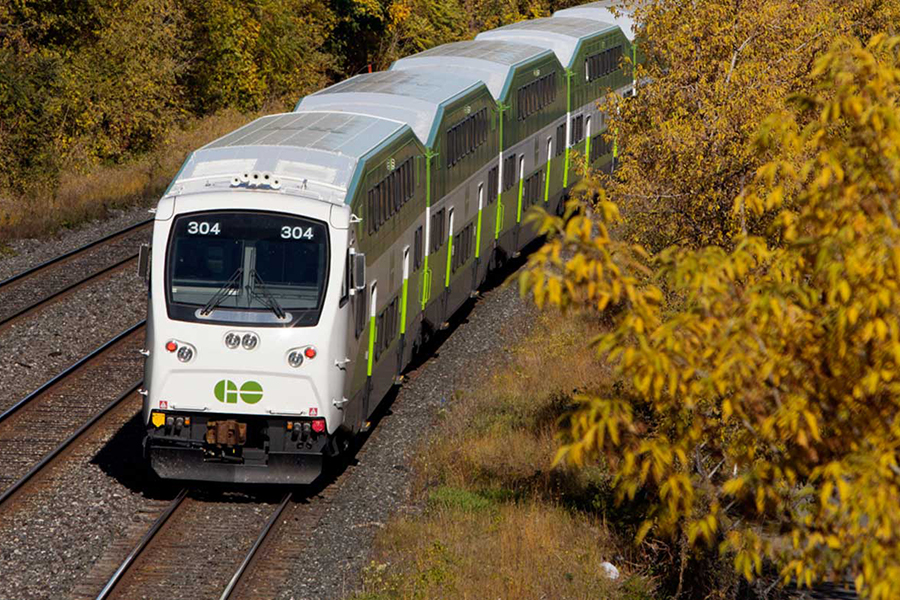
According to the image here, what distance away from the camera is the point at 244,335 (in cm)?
1280

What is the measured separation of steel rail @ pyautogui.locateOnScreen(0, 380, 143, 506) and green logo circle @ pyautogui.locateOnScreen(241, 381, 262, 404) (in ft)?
9.33

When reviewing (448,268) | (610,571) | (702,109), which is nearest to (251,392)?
(610,571)

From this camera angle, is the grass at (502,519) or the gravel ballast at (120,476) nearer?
the grass at (502,519)

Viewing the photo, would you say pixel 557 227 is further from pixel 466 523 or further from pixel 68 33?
pixel 68 33

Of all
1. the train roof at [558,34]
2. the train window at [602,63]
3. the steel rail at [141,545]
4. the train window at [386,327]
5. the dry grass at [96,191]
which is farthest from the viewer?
the train window at [602,63]

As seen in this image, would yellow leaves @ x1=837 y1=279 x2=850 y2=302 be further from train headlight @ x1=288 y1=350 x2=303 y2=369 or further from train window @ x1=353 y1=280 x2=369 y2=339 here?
train window @ x1=353 y1=280 x2=369 y2=339

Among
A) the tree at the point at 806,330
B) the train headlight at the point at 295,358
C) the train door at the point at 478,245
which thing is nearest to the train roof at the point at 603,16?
the train door at the point at 478,245

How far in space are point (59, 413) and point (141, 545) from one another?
15.2 feet

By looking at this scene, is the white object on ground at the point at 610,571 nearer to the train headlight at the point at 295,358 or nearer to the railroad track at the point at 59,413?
the train headlight at the point at 295,358

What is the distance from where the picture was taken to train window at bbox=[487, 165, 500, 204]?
21.3 meters

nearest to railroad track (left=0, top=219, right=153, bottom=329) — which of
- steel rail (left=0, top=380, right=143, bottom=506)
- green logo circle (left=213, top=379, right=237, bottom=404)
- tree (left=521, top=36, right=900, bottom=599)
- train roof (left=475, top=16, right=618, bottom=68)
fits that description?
steel rail (left=0, top=380, right=143, bottom=506)

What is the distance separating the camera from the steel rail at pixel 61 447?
1352 cm

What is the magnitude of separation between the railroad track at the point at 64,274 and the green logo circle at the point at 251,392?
27.6ft

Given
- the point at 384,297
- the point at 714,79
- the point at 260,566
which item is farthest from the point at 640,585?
the point at 714,79
